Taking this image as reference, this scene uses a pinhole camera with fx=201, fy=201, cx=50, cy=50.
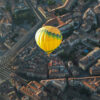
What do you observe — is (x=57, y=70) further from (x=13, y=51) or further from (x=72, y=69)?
(x=13, y=51)

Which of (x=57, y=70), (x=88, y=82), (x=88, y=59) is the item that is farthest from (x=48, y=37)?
(x=88, y=82)

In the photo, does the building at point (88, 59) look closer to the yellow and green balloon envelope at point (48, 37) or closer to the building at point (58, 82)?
the building at point (58, 82)

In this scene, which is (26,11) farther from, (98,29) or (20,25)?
(98,29)

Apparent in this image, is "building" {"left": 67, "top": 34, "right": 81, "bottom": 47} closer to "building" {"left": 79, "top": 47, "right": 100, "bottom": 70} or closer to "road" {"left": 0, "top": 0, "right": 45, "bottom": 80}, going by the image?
"building" {"left": 79, "top": 47, "right": 100, "bottom": 70}

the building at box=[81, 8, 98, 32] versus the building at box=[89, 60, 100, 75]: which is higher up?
the building at box=[81, 8, 98, 32]

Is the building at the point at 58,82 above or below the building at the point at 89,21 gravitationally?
below

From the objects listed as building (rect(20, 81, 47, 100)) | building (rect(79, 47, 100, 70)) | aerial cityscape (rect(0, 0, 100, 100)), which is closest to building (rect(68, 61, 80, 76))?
aerial cityscape (rect(0, 0, 100, 100))

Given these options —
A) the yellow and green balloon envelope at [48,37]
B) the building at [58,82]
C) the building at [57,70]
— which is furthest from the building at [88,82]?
the yellow and green balloon envelope at [48,37]

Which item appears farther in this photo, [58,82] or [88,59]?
[88,59]
